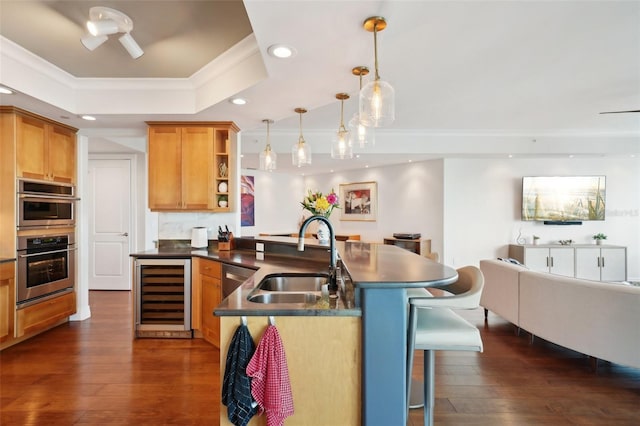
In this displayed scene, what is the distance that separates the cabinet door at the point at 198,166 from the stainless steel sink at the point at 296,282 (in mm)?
1826

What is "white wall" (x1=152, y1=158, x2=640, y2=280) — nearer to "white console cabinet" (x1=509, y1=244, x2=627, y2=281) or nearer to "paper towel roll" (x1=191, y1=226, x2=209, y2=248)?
"white console cabinet" (x1=509, y1=244, x2=627, y2=281)

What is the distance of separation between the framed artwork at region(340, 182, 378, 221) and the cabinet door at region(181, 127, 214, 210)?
4.43 m

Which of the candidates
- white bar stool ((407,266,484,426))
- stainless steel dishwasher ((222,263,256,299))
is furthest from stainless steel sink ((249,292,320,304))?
stainless steel dishwasher ((222,263,256,299))

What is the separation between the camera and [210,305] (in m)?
3.29

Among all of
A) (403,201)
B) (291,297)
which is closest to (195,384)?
(291,297)

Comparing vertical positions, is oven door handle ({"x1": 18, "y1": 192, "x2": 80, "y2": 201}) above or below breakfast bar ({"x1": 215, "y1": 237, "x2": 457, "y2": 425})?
above

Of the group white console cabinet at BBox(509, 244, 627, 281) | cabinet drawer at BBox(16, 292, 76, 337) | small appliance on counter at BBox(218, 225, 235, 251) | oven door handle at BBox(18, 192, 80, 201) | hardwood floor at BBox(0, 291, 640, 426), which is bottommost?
hardwood floor at BBox(0, 291, 640, 426)

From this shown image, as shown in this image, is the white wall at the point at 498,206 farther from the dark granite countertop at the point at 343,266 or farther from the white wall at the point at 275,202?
the dark granite countertop at the point at 343,266

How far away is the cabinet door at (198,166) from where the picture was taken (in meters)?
3.80

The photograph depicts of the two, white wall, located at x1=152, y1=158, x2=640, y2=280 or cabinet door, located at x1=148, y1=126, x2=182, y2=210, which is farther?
white wall, located at x1=152, y1=158, x2=640, y2=280

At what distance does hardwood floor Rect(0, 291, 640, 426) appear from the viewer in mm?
2121

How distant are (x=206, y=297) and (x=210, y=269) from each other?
0.31 metres

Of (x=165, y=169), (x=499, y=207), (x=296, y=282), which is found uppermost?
(x=165, y=169)

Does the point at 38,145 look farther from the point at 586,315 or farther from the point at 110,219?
the point at 586,315
